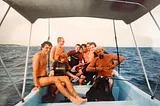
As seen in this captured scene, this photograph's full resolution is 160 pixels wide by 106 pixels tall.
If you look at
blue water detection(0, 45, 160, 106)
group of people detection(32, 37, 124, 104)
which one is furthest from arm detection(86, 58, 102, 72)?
blue water detection(0, 45, 160, 106)

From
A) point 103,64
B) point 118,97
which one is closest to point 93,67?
point 103,64

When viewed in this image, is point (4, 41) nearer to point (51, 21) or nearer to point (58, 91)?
point (51, 21)

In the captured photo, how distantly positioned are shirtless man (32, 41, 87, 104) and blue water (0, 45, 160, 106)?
1.5 inches

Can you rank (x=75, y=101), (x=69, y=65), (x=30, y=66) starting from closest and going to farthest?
(x=75, y=101), (x=30, y=66), (x=69, y=65)

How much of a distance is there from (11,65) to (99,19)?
573mm

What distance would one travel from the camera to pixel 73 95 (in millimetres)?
1253

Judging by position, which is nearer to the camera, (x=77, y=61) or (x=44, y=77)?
(x=44, y=77)

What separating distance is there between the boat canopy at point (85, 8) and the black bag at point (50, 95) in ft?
1.36

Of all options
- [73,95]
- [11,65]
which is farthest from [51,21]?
[73,95]

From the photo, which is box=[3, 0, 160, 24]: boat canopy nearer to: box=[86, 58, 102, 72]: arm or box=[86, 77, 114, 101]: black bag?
box=[86, 58, 102, 72]: arm

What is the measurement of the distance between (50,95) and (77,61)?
285mm

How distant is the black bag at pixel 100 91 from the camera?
131cm

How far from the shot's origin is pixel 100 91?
1.34 metres

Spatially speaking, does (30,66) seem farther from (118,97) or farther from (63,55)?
(118,97)
